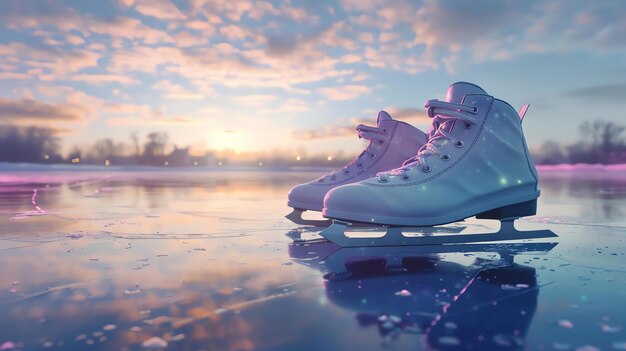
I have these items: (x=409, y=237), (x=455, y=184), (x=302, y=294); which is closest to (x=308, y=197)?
(x=409, y=237)

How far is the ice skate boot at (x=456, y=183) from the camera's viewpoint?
1961mm

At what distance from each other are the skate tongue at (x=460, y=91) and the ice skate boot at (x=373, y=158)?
0.50m

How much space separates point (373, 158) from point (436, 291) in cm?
162

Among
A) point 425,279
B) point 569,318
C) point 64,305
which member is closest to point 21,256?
point 64,305

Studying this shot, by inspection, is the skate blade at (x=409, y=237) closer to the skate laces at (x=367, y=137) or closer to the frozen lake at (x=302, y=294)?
the frozen lake at (x=302, y=294)

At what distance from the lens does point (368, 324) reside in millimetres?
981

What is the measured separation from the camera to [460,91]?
2.24 metres

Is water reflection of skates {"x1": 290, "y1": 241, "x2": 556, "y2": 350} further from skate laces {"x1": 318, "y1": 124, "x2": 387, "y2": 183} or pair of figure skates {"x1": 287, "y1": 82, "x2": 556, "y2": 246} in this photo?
skate laces {"x1": 318, "y1": 124, "x2": 387, "y2": 183}

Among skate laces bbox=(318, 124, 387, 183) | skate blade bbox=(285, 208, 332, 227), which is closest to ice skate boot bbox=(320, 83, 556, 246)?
skate laces bbox=(318, 124, 387, 183)

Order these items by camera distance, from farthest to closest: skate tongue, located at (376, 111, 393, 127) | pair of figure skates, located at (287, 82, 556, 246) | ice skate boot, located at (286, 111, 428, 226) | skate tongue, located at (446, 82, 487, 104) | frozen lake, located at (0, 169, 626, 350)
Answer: skate tongue, located at (376, 111, 393, 127) → ice skate boot, located at (286, 111, 428, 226) → skate tongue, located at (446, 82, 487, 104) → pair of figure skates, located at (287, 82, 556, 246) → frozen lake, located at (0, 169, 626, 350)

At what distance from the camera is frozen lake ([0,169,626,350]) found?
904mm

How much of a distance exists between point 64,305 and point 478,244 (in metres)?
1.74

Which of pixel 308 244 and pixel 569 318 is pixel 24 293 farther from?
pixel 569 318

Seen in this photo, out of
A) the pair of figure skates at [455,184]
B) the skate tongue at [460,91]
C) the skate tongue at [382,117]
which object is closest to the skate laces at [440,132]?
the pair of figure skates at [455,184]
